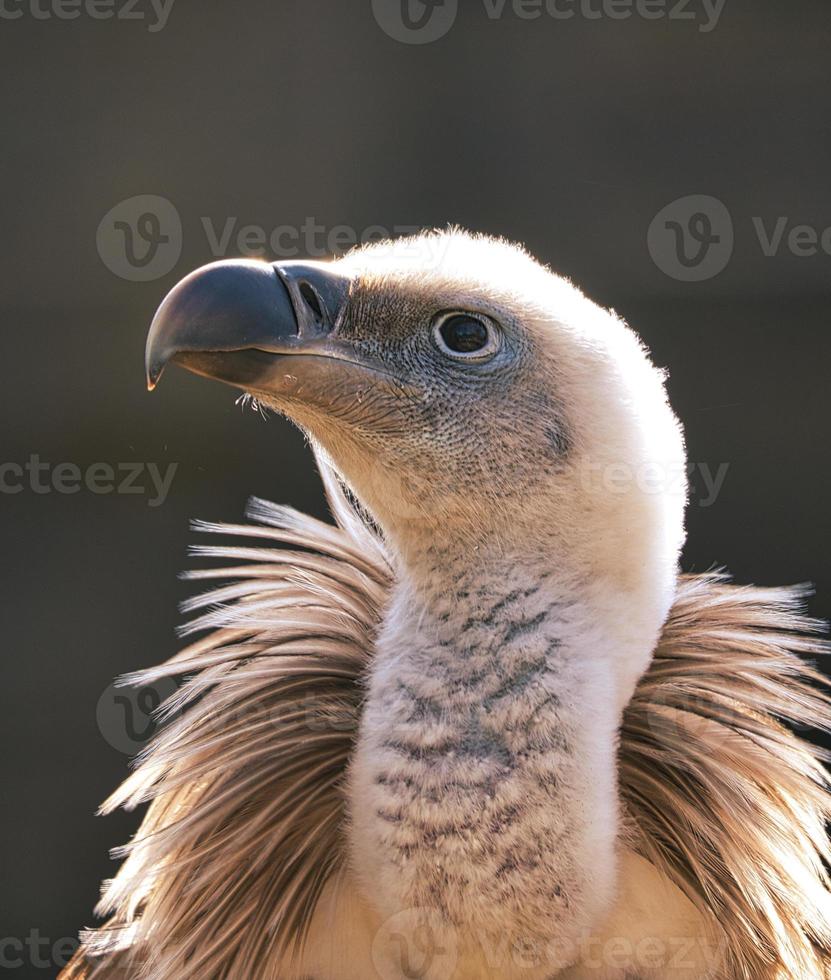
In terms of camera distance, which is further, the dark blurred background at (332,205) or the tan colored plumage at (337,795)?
the dark blurred background at (332,205)

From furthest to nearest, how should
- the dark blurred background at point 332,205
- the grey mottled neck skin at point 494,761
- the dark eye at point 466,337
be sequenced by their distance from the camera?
1. the dark blurred background at point 332,205
2. the dark eye at point 466,337
3. the grey mottled neck skin at point 494,761

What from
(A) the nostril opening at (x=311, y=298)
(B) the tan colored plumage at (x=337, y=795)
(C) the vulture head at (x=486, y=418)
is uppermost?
(A) the nostril opening at (x=311, y=298)

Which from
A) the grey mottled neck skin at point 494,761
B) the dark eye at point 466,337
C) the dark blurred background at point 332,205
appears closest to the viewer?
the grey mottled neck skin at point 494,761

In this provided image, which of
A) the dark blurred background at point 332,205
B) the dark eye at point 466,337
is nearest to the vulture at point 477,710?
the dark eye at point 466,337

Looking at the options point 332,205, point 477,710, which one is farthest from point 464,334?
point 332,205

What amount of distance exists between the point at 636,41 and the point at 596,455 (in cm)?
188

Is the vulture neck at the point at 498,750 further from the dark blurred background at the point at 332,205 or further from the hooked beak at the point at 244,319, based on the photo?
the dark blurred background at the point at 332,205

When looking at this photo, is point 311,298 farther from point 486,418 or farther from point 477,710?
A: point 477,710

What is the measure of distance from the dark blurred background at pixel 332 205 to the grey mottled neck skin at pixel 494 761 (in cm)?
160

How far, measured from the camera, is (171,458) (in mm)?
2973

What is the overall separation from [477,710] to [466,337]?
42 centimetres

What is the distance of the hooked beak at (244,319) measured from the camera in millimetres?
1318

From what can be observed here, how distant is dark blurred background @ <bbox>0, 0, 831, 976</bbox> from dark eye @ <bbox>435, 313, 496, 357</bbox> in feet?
4.96

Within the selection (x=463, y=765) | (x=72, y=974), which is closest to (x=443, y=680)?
(x=463, y=765)
